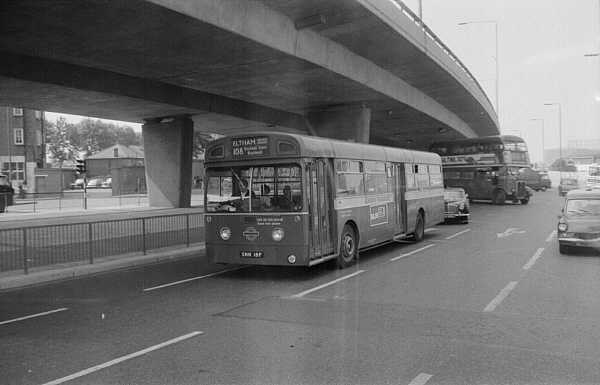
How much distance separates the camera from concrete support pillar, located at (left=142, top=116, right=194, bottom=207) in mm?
30234

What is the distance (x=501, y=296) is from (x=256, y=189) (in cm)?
505

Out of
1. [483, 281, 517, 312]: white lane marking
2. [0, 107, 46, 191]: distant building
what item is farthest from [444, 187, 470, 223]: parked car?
Answer: [0, 107, 46, 191]: distant building

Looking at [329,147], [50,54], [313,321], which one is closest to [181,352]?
[313,321]

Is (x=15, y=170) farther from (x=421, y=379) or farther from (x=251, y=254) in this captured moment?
(x=421, y=379)

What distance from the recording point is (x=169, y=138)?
30359 mm

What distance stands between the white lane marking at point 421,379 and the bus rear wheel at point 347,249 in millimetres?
6896

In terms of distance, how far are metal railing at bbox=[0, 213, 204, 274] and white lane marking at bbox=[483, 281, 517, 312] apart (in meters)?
8.94

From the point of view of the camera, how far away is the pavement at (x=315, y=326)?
18.3 ft

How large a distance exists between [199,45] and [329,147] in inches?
191

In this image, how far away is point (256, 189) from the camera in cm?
1145

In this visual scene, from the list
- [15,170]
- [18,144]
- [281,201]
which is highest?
[18,144]

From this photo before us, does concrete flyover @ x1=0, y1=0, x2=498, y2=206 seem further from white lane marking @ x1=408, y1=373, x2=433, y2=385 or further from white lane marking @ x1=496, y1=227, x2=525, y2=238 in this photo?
white lane marking @ x1=408, y1=373, x2=433, y2=385

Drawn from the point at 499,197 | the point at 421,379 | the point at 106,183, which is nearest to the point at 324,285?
the point at 421,379

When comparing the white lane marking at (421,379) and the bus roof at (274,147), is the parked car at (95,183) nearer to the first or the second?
the bus roof at (274,147)
